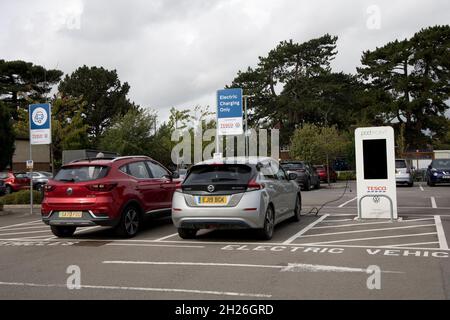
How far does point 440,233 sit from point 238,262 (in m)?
4.76

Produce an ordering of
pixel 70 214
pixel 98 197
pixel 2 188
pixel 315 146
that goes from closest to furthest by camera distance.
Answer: pixel 98 197, pixel 70 214, pixel 2 188, pixel 315 146

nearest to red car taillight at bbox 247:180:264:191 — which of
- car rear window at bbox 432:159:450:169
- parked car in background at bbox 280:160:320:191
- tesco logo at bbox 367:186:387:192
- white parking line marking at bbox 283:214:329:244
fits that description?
white parking line marking at bbox 283:214:329:244

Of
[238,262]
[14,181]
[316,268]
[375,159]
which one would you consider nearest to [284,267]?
[316,268]

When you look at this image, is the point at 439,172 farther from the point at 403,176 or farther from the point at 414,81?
the point at 414,81

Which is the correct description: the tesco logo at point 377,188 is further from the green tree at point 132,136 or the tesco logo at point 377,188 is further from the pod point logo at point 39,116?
the green tree at point 132,136

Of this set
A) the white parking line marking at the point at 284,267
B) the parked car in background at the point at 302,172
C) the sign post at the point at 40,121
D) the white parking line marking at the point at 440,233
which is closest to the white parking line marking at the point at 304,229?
the white parking line marking at the point at 284,267

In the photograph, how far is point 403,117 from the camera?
54.0 metres

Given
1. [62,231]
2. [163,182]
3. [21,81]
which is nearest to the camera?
[62,231]

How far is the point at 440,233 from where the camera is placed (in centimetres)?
1010

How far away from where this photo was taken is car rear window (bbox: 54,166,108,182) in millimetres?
10172

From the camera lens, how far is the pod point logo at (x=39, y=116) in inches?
645

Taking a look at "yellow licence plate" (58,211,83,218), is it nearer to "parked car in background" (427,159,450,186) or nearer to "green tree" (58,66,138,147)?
"parked car in background" (427,159,450,186)

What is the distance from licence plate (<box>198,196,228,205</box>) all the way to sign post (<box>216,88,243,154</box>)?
11221 millimetres
